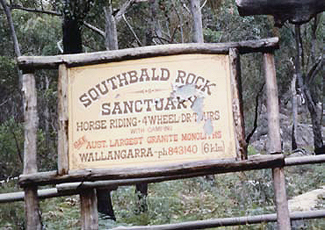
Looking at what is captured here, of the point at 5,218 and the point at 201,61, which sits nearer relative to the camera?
the point at 201,61

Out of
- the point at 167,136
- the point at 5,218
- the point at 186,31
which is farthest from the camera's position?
the point at 186,31

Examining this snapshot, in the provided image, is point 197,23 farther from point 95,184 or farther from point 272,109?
point 272,109

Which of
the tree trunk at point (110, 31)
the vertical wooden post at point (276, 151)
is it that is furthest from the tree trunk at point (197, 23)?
the vertical wooden post at point (276, 151)

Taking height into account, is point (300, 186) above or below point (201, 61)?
below

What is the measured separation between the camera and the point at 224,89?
4.24 meters

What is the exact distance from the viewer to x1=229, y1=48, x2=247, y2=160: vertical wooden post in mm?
4137

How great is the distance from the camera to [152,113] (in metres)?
4.23

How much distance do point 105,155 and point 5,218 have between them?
3.16m

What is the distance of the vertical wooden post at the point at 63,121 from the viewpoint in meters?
4.21

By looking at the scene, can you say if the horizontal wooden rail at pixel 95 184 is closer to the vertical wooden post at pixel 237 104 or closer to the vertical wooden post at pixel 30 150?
the vertical wooden post at pixel 30 150

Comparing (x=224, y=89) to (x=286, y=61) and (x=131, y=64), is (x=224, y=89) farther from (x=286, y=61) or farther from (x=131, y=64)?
(x=286, y=61)

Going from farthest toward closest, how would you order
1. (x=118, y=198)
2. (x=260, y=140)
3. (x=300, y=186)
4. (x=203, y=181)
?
1. (x=260, y=140)
2. (x=203, y=181)
3. (x=300, y=186)
4. (x=118, y=198)

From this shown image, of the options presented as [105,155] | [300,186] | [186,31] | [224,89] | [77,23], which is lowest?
[300,186]

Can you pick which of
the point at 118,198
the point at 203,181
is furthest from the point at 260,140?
the point at 118,198
